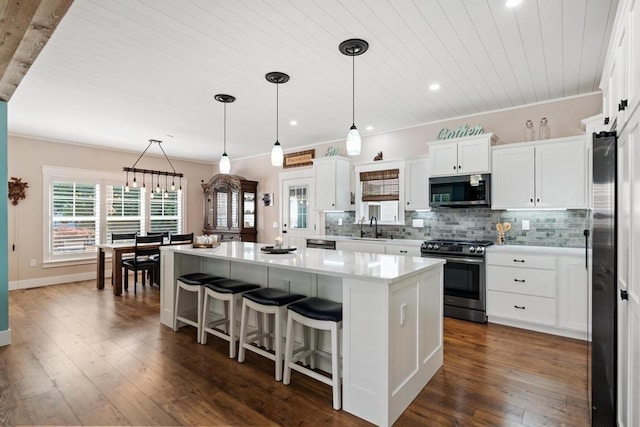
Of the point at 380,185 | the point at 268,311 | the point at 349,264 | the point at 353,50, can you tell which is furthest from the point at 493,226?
the point at 268,311

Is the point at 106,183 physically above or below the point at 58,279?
above

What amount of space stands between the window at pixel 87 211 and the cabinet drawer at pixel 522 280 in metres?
6.46

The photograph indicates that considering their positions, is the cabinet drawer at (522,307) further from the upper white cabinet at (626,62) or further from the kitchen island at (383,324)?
the upper white cabinet at (626,62)

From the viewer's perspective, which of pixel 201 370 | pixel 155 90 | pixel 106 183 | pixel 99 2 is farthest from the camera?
pixel 106 183

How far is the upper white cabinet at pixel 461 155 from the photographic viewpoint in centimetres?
401

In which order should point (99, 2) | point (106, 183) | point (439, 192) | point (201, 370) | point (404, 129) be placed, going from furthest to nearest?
point (106, 183), point (404, 129), point (439, 192), point (201, 370), point (99, 2)

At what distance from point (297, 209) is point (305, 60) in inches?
148

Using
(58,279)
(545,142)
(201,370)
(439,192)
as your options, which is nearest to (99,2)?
(201,370)

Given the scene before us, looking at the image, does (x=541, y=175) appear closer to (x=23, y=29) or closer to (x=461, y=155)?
(x=461, y=155)

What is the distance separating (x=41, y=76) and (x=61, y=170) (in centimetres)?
332

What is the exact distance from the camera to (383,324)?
1974 mm

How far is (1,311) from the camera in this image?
125 inches

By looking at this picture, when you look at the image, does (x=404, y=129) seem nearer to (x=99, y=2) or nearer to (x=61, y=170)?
(x=99, y=2)

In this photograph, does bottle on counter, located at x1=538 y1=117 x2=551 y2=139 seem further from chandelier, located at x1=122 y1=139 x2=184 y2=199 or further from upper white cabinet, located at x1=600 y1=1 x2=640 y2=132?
chandelier, located at x1=122 y1=139 x2=184 y2=199
